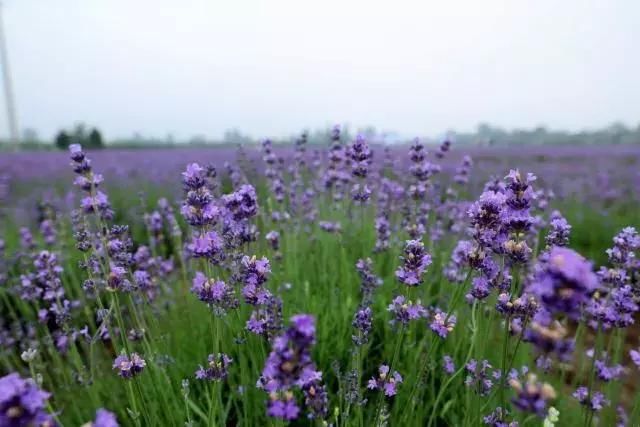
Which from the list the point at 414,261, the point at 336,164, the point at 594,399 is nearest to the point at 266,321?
the point at 414,261

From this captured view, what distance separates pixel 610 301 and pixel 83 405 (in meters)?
2.73

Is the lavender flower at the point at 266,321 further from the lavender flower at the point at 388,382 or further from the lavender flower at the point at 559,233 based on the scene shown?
the lavender flower at the point at 559,233

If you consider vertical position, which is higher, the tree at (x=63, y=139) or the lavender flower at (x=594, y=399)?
the tree at (x=63, y=139)

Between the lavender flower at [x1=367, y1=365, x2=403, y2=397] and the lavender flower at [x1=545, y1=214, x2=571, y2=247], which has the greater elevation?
the lavender flower at [x1=545, y1=214, x2=571, y2=247]

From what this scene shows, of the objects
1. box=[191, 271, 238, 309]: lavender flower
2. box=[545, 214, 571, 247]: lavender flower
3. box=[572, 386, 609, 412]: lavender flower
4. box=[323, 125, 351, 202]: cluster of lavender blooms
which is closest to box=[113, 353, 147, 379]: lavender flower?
box=[191, 271, 238, 309]: lavender flower

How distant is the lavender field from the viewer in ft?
4.72

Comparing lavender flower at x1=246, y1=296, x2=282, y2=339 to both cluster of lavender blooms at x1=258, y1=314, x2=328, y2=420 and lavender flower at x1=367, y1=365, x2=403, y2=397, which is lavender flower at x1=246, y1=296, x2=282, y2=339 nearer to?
lavender flower at x1=367, y1=365, x2=403, y2=397

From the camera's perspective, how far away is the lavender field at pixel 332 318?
4.72 ft

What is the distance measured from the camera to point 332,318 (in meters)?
2.82

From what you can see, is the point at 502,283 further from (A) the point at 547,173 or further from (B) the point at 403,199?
(A) the point at 547,173

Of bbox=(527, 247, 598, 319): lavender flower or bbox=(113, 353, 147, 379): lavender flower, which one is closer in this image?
bbox=(527, 247, 598, 319): lavender flower

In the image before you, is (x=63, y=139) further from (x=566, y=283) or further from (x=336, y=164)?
(x=566, y=283)

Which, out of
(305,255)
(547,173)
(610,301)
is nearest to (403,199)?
(305,255)

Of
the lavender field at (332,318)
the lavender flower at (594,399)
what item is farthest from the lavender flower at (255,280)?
the lavender flower at (594,399)
